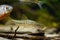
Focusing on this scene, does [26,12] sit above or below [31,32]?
above

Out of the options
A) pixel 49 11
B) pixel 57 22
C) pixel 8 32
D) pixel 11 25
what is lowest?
pixel 8 32

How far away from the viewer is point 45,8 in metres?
3.53

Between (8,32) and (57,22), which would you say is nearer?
(8,32)

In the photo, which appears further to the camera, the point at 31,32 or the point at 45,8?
the point at 45,8

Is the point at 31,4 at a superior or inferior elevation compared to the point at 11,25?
superior

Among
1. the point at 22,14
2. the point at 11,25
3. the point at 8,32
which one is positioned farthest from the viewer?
the point at 22,14

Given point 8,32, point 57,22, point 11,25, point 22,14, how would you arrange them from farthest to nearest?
point 57,22, point 22,14, point 11,25, point 8,32

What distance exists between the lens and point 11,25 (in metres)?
2.29

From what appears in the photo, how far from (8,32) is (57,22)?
5.20ft

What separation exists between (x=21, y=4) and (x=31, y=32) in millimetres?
1320

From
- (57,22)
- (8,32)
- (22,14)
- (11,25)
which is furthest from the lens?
(57,22)

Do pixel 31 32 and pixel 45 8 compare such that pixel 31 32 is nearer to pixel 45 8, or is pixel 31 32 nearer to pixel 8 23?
pixel 8 23

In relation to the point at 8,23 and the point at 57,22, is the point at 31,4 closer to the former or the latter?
the point at 57,22

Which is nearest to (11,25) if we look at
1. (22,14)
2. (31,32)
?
(31,32)
